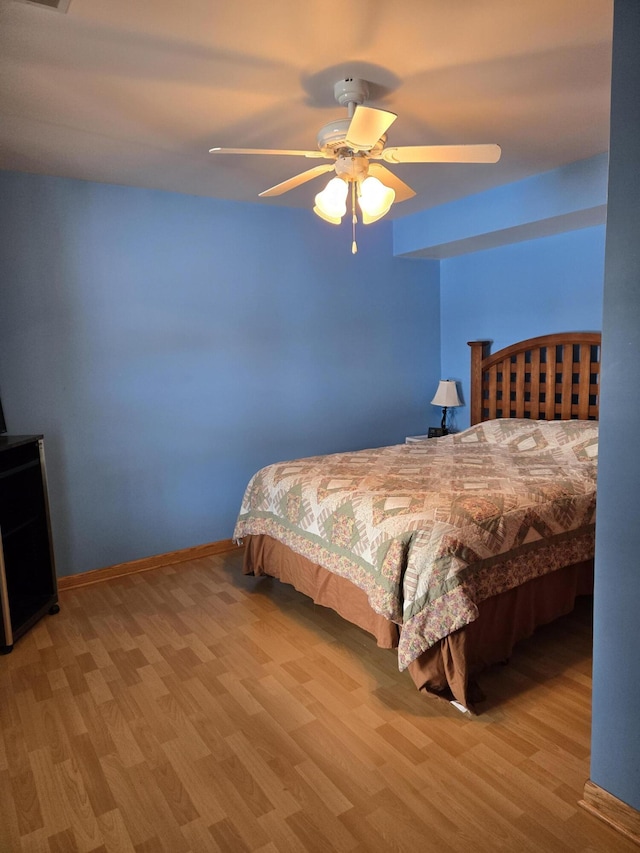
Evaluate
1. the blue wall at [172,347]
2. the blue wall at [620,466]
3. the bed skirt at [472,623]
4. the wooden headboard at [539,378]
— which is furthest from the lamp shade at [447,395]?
the blue wall at [620,466]

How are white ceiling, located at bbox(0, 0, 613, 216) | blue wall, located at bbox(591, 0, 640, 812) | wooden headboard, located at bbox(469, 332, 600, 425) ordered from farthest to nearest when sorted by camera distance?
1. wooden headboard, located at bbox(469, 332, 600, 425)
2. white ceiling, located at bbox(0, 0, 613, 216)
3. blue wall, located at bbox(591, 0, 640, 812)

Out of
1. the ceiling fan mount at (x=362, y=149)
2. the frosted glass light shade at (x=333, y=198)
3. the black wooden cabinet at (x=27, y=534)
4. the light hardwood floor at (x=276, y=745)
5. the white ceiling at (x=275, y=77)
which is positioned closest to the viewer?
the light hardwood floor at (x=276, y=745)

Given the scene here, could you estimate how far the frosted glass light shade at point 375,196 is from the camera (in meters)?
2.30

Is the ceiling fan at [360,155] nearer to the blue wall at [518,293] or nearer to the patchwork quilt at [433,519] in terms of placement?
the patchwork quilt at [433,519]

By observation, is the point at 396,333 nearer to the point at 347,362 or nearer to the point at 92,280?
the point at 347,362

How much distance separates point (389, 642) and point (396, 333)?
3.03 m

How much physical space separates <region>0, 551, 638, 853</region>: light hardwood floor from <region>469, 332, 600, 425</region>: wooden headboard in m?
1.66

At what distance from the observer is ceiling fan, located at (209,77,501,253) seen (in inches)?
80.8

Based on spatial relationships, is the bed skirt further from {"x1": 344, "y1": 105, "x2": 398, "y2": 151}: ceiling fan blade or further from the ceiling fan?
{"x1": 344, "y1": 105, "x2": 398, "y2": 151}: ceiling fan blade

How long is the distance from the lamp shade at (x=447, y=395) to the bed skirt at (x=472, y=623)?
2.09 meters

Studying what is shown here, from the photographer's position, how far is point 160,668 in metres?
2.46

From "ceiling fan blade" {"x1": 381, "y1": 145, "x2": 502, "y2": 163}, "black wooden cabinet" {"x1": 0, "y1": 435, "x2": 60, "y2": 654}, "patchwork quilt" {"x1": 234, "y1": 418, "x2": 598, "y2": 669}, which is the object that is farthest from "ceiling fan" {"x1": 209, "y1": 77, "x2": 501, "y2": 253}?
"black wooden cabinet" {"x1": 0, "y1": 435, "x2": 60, "y2": 654}

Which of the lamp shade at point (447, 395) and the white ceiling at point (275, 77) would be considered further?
the lamp shade at point (447, 395)

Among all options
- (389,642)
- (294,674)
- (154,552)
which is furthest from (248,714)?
(154,552)
